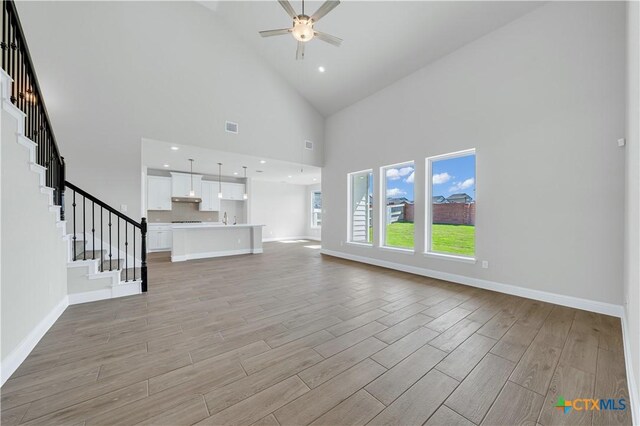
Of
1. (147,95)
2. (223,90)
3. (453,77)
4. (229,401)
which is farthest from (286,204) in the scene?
(229,401)

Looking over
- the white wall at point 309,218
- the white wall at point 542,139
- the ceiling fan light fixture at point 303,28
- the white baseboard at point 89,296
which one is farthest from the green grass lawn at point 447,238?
the white wall at point 309,218

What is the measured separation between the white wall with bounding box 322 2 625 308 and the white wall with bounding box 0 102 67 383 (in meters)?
5.32

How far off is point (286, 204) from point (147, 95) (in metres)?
7.07

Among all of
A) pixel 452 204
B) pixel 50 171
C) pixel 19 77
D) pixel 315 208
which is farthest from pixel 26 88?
pixel 315 208

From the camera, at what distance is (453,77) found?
4.39 metres

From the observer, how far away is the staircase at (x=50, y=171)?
2.06 m

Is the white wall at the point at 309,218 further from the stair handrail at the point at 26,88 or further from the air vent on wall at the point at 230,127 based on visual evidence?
the stair handrail at the point at 26,88

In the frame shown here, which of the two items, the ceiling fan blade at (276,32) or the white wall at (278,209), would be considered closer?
the ceiling fan blade at (276,32)

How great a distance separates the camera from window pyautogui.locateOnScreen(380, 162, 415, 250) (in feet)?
17.5

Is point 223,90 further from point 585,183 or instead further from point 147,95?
point 585,183

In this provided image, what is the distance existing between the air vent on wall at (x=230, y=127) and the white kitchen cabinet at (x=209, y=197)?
3.67 metres

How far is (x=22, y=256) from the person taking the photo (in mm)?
2012

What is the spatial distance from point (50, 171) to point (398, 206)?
19.1 ft

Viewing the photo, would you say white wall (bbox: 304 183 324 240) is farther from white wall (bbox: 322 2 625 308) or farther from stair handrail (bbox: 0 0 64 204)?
stair handrail (bbox: 0 0 64 204)
